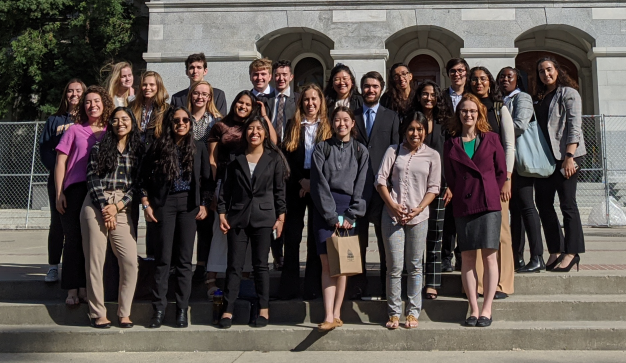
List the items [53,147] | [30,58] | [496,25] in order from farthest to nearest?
[30,58] → [496,25] → [53,147]

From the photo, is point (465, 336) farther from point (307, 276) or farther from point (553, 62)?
point (553, 62)

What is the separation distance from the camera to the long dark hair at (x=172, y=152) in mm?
6211

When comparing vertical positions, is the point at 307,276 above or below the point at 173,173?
below

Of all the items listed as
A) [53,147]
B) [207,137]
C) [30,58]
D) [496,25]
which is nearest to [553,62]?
[207,137]

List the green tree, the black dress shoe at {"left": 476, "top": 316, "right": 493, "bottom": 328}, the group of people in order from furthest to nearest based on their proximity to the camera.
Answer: the green tree → the group of people → the black dress shoe at {"left": 476, "top": 316, "right": 493, "bottom": 328}

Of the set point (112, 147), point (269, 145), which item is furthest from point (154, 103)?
point (269, 145)

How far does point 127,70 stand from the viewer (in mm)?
7305

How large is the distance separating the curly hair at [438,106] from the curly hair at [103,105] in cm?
312

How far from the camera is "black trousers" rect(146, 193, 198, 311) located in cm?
621

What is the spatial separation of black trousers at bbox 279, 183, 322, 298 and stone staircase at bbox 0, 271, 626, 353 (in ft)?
0.66

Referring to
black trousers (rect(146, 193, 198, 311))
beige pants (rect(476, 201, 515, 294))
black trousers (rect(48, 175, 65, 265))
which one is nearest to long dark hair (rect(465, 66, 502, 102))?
beige pants (rect(476, 201, 515, 294))

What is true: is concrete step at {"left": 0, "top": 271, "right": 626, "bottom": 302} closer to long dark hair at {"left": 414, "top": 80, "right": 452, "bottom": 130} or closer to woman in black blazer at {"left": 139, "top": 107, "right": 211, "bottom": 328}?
woman in black blazer at {"left": 139, "top": 107, "right": 211, "bottom": 328}

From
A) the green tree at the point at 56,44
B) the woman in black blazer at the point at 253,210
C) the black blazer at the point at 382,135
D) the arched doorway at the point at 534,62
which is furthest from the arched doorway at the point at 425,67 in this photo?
the woman in black blazer at the point at 253,210

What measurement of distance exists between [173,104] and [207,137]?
A: 2.11 ft
